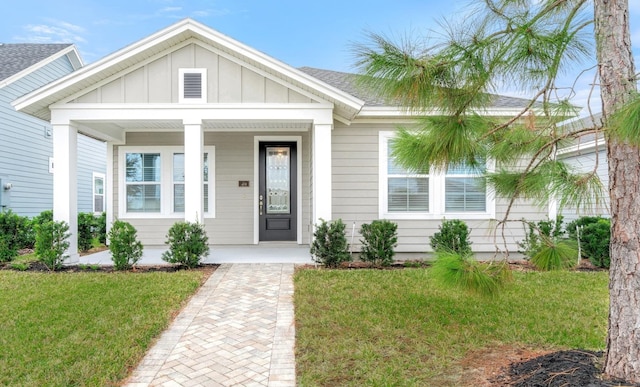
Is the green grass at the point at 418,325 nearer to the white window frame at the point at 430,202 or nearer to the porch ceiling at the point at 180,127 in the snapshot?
the white window frame at the point at 430,202

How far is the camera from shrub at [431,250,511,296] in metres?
2.60

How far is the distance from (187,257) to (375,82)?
5.15m

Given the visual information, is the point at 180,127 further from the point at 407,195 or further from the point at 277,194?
the point at 407,195

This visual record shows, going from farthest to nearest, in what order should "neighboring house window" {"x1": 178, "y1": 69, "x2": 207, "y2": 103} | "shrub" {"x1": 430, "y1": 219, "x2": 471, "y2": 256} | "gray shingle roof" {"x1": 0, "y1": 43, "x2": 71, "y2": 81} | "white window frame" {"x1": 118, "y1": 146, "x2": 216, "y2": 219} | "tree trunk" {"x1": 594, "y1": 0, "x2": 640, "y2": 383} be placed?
"gray shingle roof" {"x1": 0, "y1": 43, "x2": 71, "y2": 81} → "white window frame" {"x1": 118, "y1": 146, "x2": 216, "y2": 219} → "shrub" {"x1": 430, "y1": 219, "x2": 471, "y2": 256} → "neighboring house window" {"x1": 178, "y1": 69, "x2": 207, "y2": 103} → "tree trunk" {"x1": 594, "y1": 0, "x2": 640, "y2": 383}

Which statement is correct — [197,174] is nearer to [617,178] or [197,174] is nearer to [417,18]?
[417,18]

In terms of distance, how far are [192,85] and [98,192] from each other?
10.1 metres

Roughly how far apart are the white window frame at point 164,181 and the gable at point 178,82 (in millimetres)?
2265

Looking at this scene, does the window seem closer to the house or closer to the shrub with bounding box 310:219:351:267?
the house

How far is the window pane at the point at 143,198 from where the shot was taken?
902 centimetres

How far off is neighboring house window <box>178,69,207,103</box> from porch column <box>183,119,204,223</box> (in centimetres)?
39

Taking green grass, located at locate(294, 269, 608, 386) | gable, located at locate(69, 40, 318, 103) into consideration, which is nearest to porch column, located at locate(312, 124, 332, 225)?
gable, located at locate(69, 40, 318, 103)

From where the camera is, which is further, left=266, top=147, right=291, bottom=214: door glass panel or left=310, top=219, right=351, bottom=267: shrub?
left=266, top=147, right=291, bottom=214: door glass panel

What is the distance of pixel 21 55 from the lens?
490 inches

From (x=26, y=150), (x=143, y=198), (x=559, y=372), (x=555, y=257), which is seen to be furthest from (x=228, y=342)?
(x=26, y=150)
